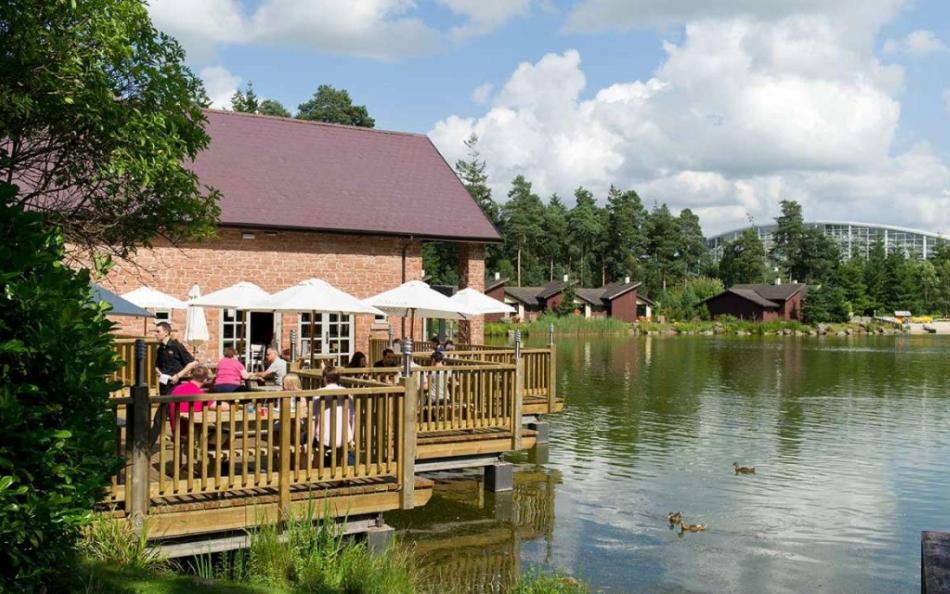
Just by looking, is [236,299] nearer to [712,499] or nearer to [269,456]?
[269,456]

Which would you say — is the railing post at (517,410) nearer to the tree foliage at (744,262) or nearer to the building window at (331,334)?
the building window at (331,334)

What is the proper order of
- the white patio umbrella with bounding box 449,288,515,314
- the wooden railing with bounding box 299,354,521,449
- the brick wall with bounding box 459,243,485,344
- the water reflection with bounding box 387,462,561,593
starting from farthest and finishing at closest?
the brick wall with bounding box 459,243,485,344 < the white patio umbrella with bounding box 449,288,515,314 < the wooden railing with bounding box 299,354,521,449 < the water reflection with bounding box 387,462,561,593

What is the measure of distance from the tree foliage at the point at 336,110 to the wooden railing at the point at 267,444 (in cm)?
6435

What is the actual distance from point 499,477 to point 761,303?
249 ft

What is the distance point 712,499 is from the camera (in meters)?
14.1

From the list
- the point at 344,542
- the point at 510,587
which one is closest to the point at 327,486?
the point at 344,542

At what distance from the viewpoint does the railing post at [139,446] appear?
7.94m

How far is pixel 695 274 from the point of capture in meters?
114

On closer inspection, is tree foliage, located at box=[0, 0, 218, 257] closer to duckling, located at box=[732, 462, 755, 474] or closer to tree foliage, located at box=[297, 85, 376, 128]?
duckling, located at box=[732, 462, 755, 474]

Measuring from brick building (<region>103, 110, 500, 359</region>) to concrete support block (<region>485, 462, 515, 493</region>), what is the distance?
5427mm

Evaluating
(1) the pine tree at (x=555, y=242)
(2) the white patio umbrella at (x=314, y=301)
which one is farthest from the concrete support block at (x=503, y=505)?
(1) the pine tree at (x=555, y=242)

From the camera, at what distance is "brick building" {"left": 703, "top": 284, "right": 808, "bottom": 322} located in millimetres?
85375

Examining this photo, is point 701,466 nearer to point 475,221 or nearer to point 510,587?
point 510,587

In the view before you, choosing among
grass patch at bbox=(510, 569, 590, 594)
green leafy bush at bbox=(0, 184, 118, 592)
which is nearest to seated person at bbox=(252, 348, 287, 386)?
grass patch at bbox=(510, 569, 590, 594)
